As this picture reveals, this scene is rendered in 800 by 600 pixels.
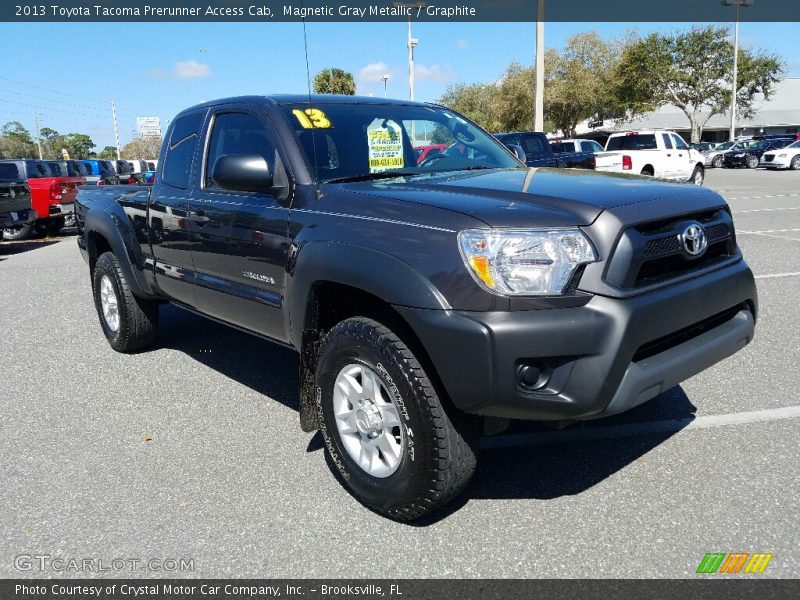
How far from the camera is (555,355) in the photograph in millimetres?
2475

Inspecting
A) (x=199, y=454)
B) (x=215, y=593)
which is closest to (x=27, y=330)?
(x=199, y=454)

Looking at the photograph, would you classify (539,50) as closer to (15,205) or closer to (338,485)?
(15,205)

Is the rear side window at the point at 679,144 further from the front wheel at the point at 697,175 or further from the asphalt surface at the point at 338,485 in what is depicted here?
the asphalt surface at the point at 338,485

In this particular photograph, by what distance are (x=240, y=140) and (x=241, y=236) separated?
67 cm

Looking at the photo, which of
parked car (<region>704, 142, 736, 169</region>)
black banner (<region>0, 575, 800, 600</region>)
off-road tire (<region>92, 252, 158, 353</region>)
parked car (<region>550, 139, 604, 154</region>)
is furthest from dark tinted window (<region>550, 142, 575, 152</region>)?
black banner (<region>0, 575, 800, 600</region>)

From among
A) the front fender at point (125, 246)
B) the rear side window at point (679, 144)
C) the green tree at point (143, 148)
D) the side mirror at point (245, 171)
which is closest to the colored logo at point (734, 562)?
the side mirror at point (245, 171)

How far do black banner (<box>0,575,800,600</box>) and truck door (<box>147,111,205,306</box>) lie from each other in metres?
2.09

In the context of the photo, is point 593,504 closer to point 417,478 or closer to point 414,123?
point 417,478

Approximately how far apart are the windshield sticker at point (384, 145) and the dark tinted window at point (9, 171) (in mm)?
15723

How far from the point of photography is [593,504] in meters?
3.03

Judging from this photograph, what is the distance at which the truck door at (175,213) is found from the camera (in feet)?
14.3

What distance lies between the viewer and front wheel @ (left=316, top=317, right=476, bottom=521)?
269 cm

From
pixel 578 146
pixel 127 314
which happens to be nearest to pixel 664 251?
pixel 127 314
